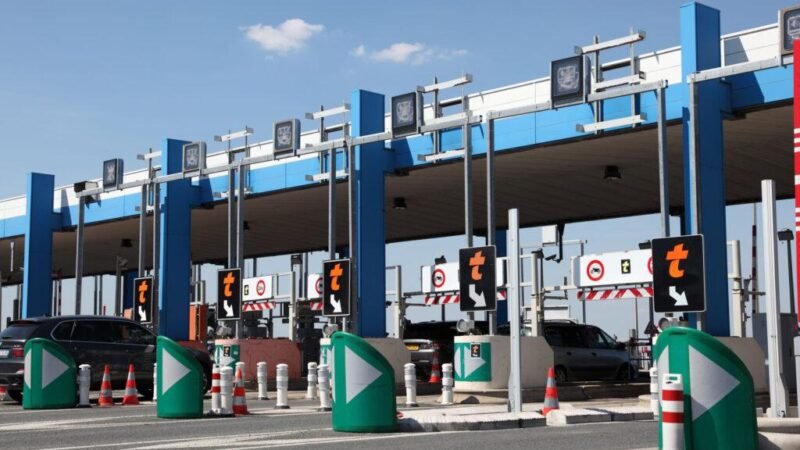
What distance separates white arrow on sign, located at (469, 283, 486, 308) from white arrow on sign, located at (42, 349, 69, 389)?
6998 millimetres

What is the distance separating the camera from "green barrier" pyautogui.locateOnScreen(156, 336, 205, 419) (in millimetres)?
16359

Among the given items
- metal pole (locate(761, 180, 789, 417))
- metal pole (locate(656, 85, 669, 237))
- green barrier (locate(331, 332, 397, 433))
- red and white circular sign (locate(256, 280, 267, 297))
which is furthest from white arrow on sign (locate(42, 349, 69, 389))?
red and white circular sign (locate(256, 280, 267, 297))

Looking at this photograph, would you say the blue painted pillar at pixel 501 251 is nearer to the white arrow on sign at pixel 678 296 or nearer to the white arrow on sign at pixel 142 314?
the white arrow on sign at pixel 142 314

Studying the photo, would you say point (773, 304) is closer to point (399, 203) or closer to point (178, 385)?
point (178, 385)

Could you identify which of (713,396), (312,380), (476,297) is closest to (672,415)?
(713,396)

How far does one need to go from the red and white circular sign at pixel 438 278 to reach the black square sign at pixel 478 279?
7731 millimetres

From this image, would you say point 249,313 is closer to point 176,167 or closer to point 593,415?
point 176,167

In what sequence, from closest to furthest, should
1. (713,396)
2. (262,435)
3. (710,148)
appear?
(713,396)
(262,435)
(710,148)

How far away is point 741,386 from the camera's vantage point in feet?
31.6

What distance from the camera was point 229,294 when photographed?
91.6 feet

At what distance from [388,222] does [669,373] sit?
95.7 feet

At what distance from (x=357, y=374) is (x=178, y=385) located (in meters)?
3.87

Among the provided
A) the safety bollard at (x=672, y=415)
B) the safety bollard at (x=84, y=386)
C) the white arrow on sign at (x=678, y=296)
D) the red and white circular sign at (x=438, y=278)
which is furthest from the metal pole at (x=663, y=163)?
the safety bollard at (x=672, y=415)

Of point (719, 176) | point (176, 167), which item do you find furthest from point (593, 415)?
point (176, 167)
